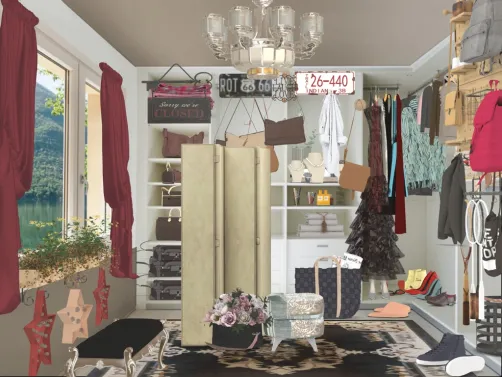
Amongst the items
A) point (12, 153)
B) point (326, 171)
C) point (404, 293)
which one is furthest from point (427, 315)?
point (12, 153)

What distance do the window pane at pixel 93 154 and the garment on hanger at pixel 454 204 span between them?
3099 millimetres

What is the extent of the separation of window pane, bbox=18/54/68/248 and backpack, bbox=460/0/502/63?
2929mm

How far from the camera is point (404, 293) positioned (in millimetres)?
7879

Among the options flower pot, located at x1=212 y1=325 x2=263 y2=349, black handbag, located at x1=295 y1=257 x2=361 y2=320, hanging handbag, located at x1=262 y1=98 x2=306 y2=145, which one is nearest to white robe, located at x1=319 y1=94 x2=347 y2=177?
hanging handbag, located at x1=262 y1=98 x2=306 y2=145

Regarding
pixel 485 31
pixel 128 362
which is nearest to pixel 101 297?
pixel 128 362

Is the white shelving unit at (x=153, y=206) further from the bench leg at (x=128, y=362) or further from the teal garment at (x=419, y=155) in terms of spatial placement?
the bench leg at (x=128, y=362)

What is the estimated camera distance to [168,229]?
23.0 ft

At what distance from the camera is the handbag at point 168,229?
22.9ft

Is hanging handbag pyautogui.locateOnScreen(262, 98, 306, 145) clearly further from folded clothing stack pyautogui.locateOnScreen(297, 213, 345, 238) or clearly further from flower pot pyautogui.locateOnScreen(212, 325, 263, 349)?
flower pot pyautogui.locateOnScreen(212, 325, 263, 349)

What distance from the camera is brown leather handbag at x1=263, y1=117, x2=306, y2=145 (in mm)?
6359

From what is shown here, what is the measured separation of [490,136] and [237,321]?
2.23 meters

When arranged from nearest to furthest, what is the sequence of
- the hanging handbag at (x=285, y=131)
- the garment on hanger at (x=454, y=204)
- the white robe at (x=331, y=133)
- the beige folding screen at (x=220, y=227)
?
1. the garment on hanger at (x=454, y=204)
2. the beige folding screen at (x=220, y=227)
3. the hanging handbag at (x=285, y=131)
4. the white robe at (x=331, y=133)

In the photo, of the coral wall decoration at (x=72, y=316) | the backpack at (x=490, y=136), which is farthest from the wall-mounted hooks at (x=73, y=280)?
the backpack at (x=490, y=136)

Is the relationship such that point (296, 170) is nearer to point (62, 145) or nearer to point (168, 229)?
point (168, 229)
